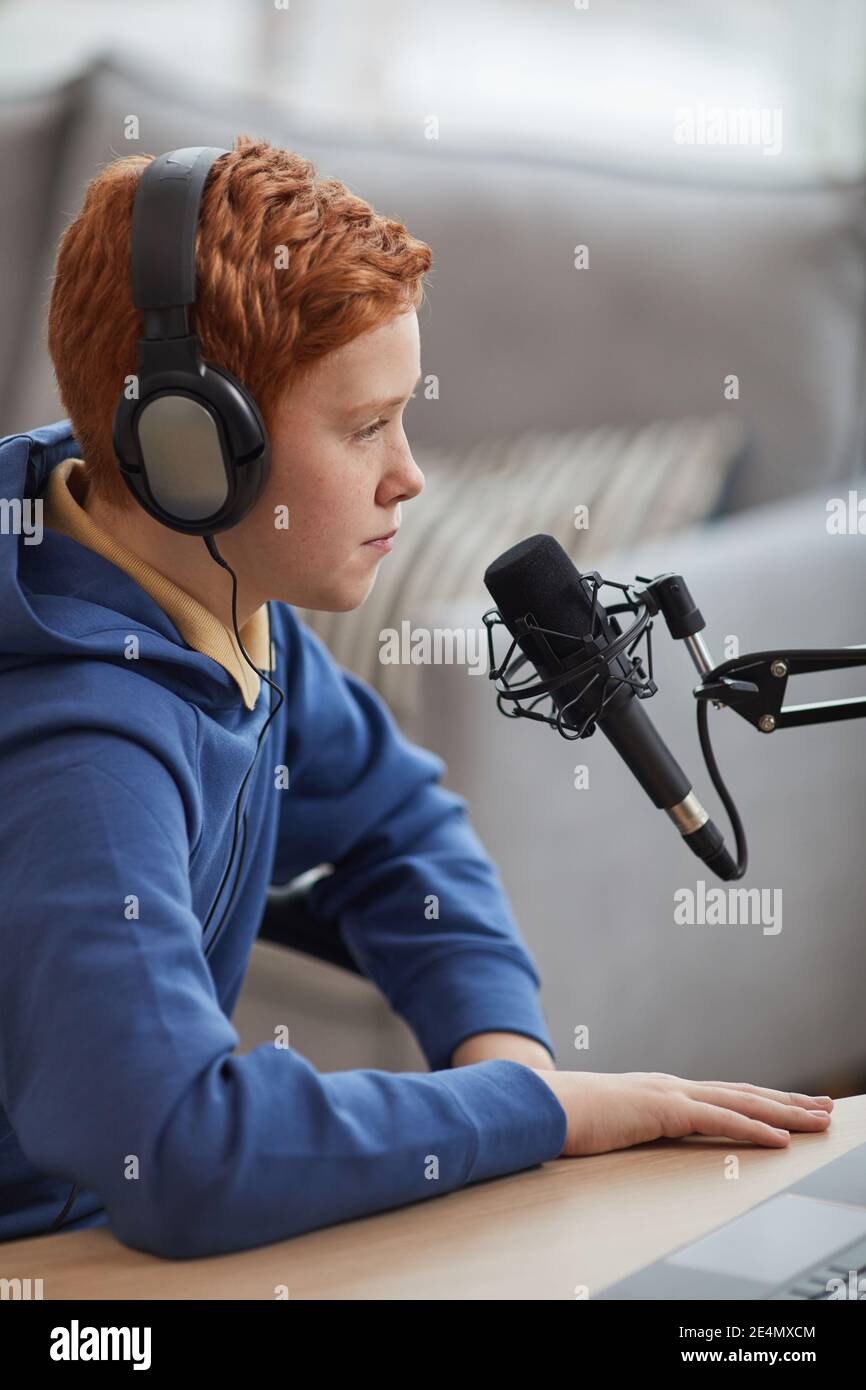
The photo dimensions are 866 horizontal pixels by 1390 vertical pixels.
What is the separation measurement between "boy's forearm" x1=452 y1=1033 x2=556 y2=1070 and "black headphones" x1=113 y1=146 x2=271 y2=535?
15.6 inches

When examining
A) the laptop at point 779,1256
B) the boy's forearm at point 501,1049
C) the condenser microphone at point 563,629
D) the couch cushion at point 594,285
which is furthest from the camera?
the couch cushion at point 594,285

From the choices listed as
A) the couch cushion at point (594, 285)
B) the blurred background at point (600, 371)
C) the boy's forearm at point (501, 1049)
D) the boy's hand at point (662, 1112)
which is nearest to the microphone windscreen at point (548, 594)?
the boy's hand at point (662, 1112)

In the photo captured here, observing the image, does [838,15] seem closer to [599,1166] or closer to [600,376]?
[600,376]

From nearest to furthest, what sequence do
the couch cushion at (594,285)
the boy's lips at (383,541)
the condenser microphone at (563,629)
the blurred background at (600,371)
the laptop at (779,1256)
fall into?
the laptop at (779,1256)
the condenser microphone at (563,629)
the boy's lips at (383,541)
the blurred background at (600,371)
the couch cushion at (594,285)

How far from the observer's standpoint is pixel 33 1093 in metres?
0.65

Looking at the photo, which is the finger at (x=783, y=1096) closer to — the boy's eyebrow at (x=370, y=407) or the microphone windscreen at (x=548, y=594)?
the microphone windscreen at (x=548, y=594)

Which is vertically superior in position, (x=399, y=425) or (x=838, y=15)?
(x=838, y=15)

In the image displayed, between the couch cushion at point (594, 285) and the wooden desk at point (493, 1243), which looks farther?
the couch cushion at point (594, 285)

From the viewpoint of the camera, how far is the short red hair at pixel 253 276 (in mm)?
762

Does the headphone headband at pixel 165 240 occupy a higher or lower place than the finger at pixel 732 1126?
higher

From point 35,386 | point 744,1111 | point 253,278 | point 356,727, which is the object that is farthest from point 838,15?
point 744,1111

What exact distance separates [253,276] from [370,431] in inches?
4.1

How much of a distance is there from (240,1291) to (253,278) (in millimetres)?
475

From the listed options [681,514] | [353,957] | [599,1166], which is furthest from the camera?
[681,514]
